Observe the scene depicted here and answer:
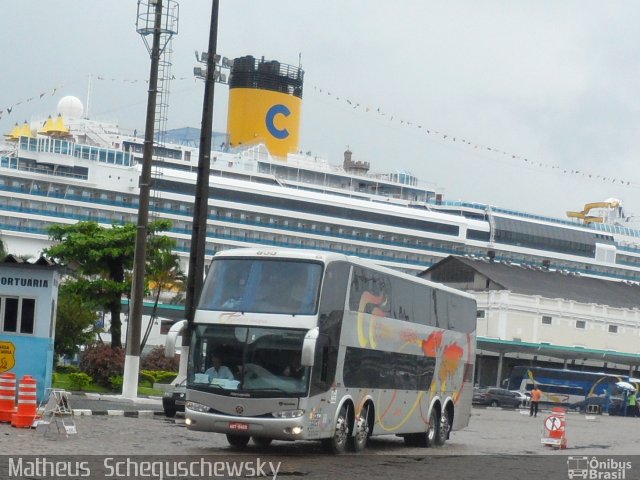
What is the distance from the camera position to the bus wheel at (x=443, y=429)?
88.9 ft

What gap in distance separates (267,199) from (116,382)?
50.2 m

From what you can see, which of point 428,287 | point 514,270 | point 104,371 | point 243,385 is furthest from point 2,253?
point 514,270

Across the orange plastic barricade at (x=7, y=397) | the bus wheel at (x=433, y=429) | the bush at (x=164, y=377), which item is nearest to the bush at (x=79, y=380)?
the bush at (x=164, y=377)

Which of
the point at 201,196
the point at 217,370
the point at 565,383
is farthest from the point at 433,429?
the point at 565,383

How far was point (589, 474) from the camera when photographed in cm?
1989

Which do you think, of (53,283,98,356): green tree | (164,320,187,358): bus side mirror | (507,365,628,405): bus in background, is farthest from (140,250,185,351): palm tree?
(164,320,187,358): bus side mirror

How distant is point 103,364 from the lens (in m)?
43.6

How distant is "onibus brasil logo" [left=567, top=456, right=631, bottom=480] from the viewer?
19462mm

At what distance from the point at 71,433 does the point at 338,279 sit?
530cm

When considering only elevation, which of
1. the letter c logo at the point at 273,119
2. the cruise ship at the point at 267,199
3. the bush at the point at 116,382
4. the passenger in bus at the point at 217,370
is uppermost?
the letter c logo at the point at 273,119

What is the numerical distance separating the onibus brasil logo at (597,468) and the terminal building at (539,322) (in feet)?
187

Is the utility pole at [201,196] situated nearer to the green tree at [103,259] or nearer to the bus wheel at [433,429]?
the bus wheel at [433,429]

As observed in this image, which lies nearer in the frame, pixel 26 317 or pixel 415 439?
pixel 415 439

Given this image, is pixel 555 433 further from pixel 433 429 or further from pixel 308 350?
pixel 308 350
